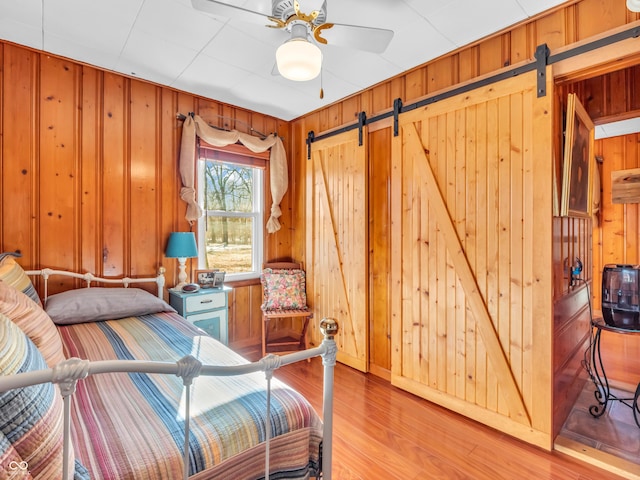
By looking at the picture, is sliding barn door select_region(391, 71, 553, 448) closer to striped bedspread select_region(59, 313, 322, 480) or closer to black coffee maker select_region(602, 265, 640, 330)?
black coffee maker select_region(602, 265, 640, 330)

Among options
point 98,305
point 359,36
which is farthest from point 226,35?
point 98,305

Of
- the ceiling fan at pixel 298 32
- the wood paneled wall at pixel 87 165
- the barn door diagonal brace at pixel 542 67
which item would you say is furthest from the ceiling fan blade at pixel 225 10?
the wood paneled wall at pixel 87 165

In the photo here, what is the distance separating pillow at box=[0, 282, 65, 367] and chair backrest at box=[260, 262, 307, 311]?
6.83 feet

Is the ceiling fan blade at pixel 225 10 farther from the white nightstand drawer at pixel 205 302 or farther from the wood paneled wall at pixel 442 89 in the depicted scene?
the white nightstand drawer at pixel 205 302

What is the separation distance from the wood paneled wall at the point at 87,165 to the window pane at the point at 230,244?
386mm

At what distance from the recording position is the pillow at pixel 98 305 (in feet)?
7.17

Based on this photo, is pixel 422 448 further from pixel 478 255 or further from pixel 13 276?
pixel 13 276

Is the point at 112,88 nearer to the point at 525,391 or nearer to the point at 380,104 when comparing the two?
the point at 380,104

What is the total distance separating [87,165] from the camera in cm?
269

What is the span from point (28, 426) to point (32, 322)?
814 millimetres

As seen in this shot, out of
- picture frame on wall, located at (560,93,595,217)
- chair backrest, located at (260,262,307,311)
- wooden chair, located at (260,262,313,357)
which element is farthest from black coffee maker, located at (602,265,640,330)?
chair backrest, located at (260,262,307,311)

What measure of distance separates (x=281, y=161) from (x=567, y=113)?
2.67 meters

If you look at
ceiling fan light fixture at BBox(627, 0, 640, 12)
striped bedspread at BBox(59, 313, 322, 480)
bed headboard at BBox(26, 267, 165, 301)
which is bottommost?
striped bedspread at BBox(59, 313, 322, 480)

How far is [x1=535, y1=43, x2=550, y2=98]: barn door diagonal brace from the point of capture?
198 cm
